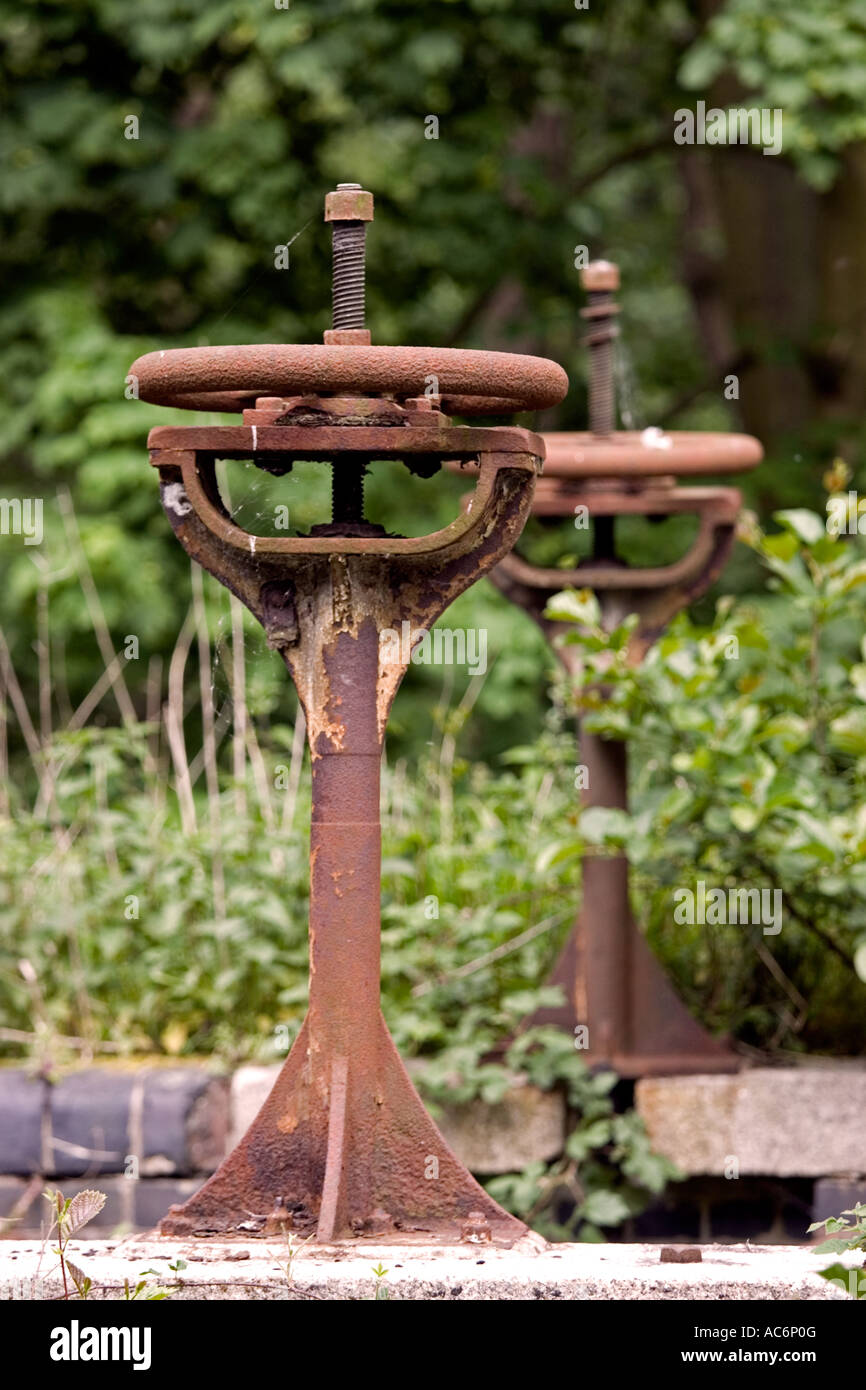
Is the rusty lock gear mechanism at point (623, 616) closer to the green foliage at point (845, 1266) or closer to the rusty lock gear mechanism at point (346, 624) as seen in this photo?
the rusty lock gear mechanism at point (346, 624)

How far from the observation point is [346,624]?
8.59 ft

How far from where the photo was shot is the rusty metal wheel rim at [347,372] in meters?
2.37

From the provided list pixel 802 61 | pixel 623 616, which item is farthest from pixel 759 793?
pixel 802 61

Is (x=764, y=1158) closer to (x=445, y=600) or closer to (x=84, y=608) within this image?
(x=445, y=600)

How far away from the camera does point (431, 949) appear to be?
13.8 feet

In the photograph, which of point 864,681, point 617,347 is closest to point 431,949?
point 864,681

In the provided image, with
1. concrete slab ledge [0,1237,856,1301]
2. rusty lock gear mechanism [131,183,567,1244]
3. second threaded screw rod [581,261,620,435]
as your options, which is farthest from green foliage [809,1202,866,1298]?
second threaded screw rod [581,261,620,435]

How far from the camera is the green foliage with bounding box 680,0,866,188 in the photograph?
6.37 meters

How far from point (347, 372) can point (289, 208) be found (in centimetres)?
518
